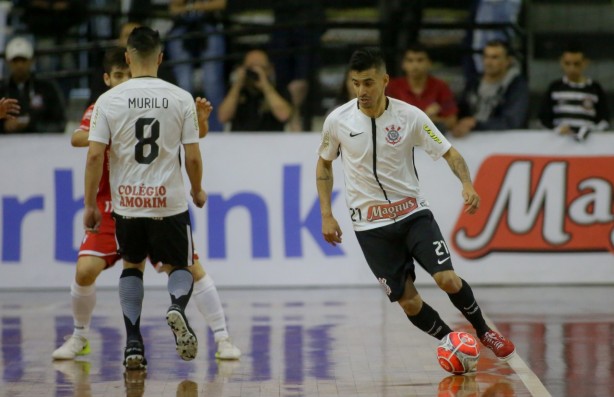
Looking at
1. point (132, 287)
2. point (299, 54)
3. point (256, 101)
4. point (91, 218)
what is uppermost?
point (299, 54)

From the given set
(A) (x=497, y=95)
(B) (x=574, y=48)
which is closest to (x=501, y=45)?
(A) (x=497, y=95)

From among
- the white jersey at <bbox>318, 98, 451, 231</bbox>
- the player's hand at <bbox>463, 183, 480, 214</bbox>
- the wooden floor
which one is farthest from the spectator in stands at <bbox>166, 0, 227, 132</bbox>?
the player's hand at <bbox>463, 183, 480, 214</bbox>

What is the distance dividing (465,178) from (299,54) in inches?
288

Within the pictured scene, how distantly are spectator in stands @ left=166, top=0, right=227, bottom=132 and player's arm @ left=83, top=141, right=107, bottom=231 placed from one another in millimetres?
6901

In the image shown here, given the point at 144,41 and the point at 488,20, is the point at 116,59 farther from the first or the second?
the point at 488,20

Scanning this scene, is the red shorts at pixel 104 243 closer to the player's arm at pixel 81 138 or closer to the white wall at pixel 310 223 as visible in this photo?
the player's arm at pixel 81 138

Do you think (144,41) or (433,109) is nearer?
(144,41)

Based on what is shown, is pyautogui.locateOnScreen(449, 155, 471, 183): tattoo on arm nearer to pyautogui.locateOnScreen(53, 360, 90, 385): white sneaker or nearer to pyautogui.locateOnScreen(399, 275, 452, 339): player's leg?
pyautogui.locateOnScreen(399, 275, 452, 339): player's leg

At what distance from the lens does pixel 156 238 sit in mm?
9227

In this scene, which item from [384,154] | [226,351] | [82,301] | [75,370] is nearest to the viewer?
[384,154]

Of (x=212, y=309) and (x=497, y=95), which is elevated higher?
(x=497, y=95)

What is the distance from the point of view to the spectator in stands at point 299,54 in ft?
52.3

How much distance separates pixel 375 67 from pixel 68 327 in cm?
441

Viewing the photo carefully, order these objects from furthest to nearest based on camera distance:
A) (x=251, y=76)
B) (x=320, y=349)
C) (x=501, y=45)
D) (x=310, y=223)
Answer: (x=251, y=76) → (x=501, y=45) → (x=310, y=223) → (x=320, y=349)
